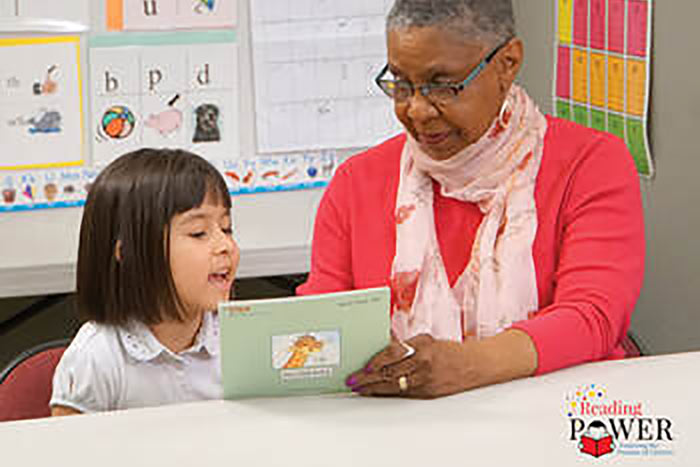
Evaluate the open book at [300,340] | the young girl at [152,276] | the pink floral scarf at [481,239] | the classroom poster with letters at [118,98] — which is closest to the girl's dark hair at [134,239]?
the young girl at [152,276]

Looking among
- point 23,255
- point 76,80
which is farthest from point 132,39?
point 23,255

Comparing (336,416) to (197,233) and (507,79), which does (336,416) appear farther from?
(507,79)

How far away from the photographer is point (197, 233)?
5.74 ft

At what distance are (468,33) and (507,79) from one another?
0.15 metres

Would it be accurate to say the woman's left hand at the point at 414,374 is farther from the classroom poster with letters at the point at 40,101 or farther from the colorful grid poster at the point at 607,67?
the classroom poster with letters at the point at 40,101

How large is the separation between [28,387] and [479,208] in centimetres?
83

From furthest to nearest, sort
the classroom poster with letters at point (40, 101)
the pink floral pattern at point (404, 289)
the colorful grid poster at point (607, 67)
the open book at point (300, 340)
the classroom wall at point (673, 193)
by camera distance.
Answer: the classroom poster with letters at point (40, 101) → the colorful grid poster at point (607, 67) → the classroom wall at point (673, 193) → the pink floral pattern at point (404, 289) → the open book at point (300, 340)

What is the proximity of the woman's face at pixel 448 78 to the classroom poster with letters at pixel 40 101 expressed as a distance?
1085 millimetres

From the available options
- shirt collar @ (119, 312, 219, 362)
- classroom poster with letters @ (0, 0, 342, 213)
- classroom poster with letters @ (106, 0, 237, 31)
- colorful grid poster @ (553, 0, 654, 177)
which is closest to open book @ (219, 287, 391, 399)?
shirt collar @ (119, 312, 219, 362)

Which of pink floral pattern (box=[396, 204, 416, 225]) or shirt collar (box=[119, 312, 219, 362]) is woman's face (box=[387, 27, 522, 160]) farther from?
shirt collar (box=[119, 312, 219, 362])

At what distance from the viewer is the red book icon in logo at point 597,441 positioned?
1122 mm

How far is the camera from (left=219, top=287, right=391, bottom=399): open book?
1227mm

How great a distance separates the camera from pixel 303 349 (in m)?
1.26

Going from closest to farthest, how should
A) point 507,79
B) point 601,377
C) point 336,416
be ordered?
point 336,416
point 601,377
point 507,79
